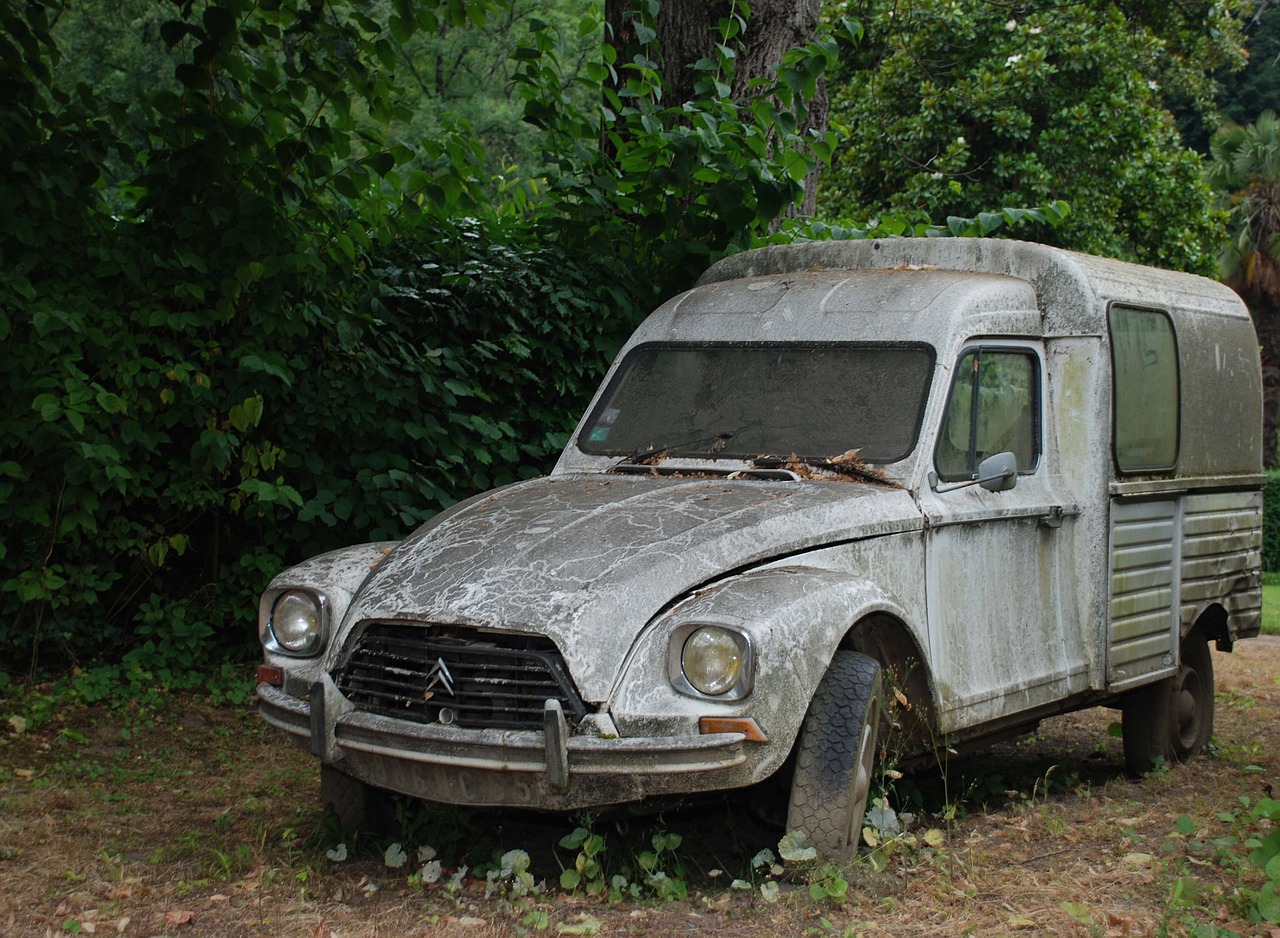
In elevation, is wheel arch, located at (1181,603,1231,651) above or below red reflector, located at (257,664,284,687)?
below

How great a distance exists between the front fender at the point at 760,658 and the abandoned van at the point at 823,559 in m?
0.01

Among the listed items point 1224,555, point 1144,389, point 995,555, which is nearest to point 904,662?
point 995,555

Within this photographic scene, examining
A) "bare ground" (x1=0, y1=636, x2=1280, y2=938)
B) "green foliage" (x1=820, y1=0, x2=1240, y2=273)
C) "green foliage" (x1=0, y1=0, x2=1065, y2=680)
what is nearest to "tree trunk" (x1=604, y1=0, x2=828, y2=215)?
"green foliage" (x1=0, y1=0, x2=1065, y2=680)

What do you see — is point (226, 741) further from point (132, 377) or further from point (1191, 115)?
point (1191, 115)

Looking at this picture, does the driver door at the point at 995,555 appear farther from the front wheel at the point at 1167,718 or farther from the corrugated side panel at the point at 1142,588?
the front wheel at the point at 1167,718

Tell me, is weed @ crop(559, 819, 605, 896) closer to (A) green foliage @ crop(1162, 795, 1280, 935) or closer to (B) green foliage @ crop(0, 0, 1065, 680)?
(A) green foliage @ crop(1162, 795, 1280, 935)

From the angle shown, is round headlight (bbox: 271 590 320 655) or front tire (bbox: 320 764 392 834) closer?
round headlight (bbox: 271 590 320 655)

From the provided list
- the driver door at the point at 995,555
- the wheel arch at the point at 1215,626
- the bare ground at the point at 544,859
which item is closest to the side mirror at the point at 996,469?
the driver door at the point at 995,555

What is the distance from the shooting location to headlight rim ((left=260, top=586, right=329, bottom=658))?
490 centimetres

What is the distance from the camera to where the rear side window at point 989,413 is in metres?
5.55

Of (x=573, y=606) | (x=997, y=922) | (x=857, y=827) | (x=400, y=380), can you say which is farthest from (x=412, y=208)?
(x=997, y=922)

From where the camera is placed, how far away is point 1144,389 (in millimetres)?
6570

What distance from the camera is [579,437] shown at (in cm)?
615

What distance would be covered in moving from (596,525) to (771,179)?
384 centimetres
